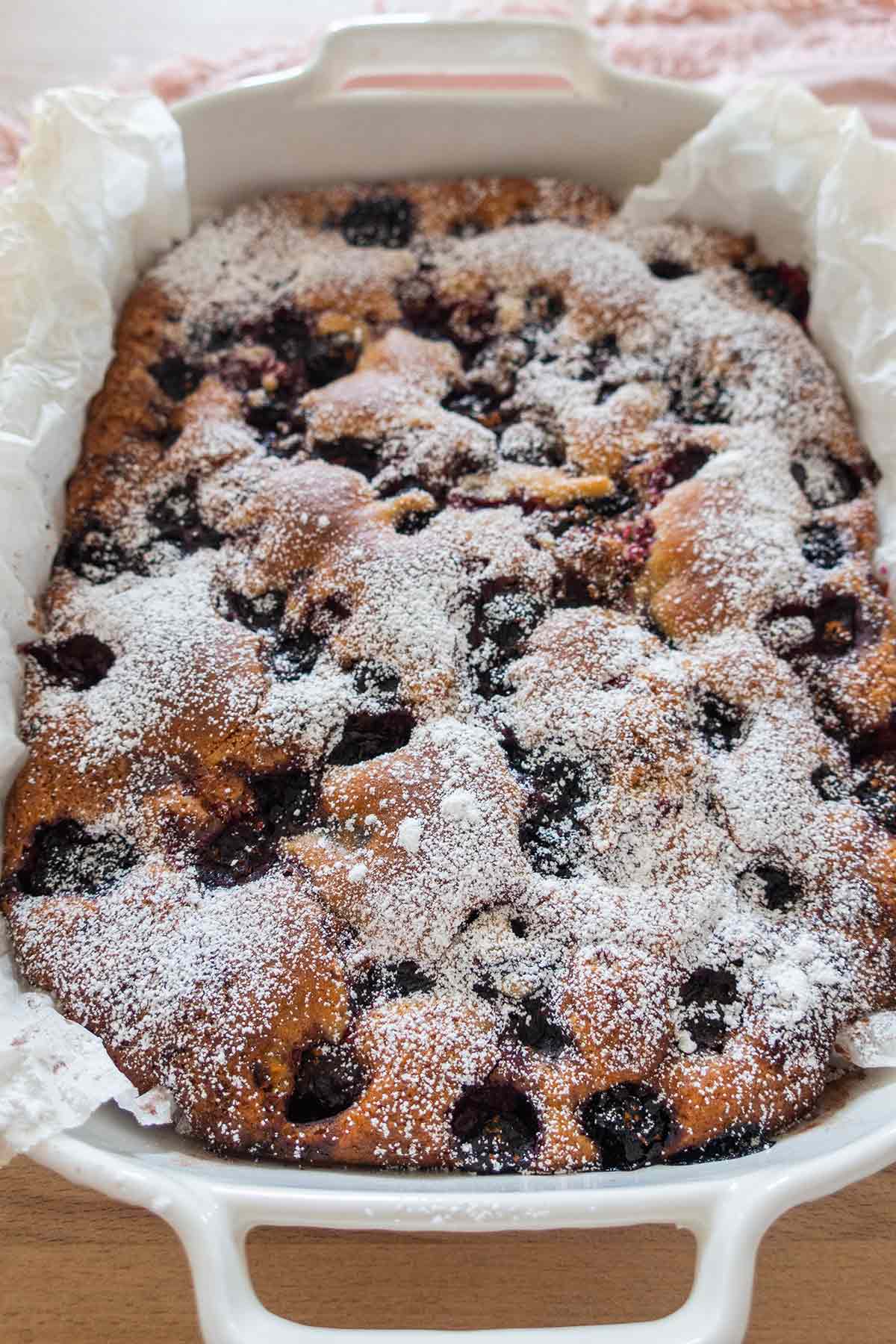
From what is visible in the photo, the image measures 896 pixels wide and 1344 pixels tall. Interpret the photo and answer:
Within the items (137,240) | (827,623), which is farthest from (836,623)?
(137,240)

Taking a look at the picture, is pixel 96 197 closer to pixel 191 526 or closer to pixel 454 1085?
pixel 191 526

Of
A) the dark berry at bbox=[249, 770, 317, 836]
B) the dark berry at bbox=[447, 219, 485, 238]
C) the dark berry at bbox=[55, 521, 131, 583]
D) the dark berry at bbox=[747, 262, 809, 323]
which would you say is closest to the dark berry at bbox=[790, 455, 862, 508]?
the dark berry at bbox=[747, 262, 809, 323]

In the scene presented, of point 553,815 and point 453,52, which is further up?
point 453,52

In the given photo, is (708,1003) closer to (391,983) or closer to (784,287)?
(391,983)

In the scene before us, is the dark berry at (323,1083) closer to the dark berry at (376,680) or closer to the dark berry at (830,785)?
Answer: the dark berry at (376,680)

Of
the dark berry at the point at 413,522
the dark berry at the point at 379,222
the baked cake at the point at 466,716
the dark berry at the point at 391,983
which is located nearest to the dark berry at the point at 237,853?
the baked cake at the point at 466,716
